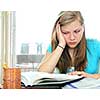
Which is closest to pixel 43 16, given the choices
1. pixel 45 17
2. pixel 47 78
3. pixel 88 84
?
pixel 45 17

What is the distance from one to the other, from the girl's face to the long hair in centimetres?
2

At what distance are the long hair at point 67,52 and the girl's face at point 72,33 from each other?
0.02 metres

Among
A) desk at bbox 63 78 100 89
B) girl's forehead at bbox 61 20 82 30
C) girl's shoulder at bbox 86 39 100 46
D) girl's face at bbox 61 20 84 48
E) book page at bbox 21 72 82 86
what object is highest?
girl's forehead at bbox 61 20 82 30

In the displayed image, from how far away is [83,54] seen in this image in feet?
5.85

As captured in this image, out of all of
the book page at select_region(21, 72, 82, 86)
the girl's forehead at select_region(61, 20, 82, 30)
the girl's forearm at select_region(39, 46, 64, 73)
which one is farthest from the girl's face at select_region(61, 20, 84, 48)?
the book page at select_region(21, 72, 82, 86)

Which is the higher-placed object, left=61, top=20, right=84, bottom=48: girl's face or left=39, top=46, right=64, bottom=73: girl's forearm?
left=61, top=20, right=84, bottom=48: girl's face

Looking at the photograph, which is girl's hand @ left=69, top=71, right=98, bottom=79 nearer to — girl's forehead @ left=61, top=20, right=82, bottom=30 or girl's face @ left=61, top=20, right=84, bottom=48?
girl's face @ left=61, top=20, right=84, bottom=48

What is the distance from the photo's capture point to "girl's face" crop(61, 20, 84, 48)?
70.5 inches

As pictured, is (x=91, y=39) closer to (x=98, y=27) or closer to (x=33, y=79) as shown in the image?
(x=98, y=27)

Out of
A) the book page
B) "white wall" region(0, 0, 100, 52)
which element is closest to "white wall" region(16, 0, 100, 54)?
"white wall" region(0, 0, 100, 52)

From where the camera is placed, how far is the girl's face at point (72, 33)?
5.87 feet

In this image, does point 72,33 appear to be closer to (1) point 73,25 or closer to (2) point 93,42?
(1) point 73,25

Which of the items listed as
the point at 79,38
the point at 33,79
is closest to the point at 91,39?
the point at 79,38
